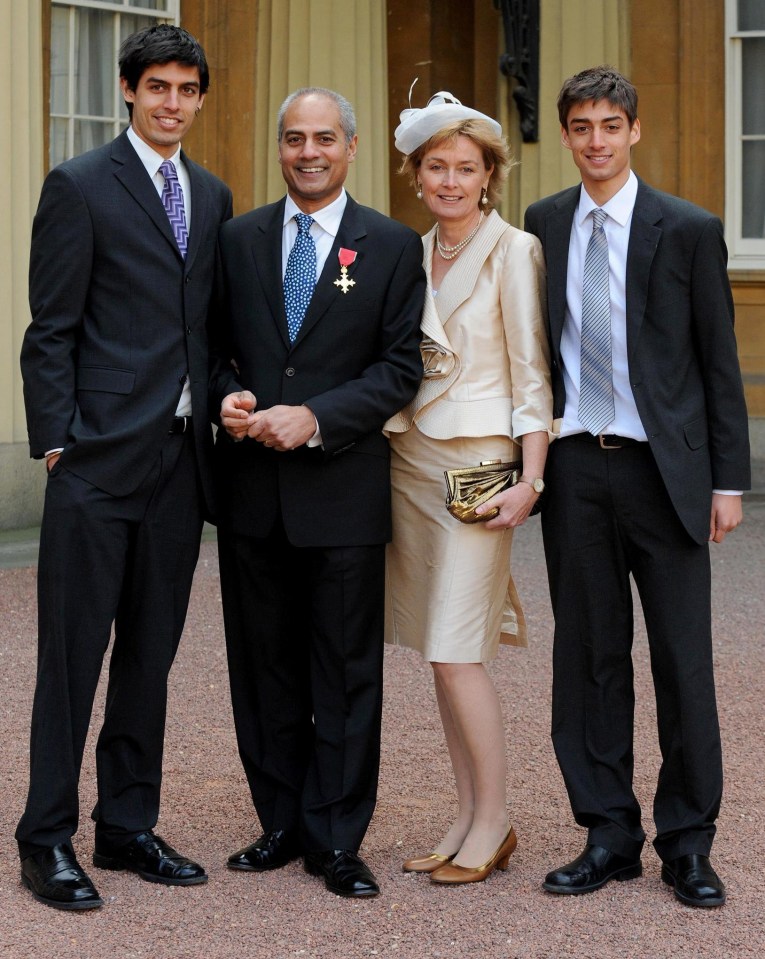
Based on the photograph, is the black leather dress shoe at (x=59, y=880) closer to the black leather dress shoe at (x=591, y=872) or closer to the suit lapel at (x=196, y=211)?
the black leather dress shoe at (x=591, y=872)

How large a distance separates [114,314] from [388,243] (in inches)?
27.9

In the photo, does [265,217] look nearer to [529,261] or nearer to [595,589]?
[529,261]

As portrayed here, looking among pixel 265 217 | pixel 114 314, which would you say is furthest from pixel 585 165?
pixel 114 314

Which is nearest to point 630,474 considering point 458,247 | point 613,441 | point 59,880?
point 613,441

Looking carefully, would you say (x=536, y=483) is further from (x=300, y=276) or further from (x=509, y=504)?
(x=300, y=276)

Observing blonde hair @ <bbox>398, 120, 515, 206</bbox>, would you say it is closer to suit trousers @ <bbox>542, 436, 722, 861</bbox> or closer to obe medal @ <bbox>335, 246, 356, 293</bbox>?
obe medal @ <bbox>335, 246, 356, 293</bbox>

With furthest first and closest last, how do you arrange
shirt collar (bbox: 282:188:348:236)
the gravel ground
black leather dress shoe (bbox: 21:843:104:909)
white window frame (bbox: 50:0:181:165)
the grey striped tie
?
white window frame (bbox: 50:0:181:165)
shirt collar (bbox: 282:188:348:236)
the grey striped tie
black leather dress shoe (bbox: 21:843:104:909)
the gravel ground

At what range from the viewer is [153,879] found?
3.79 m

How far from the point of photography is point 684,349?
3.71 metres

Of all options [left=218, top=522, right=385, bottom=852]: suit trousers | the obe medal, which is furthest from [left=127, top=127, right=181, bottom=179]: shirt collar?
[left=218, top=522, right=385, bottom=852]: suit trousers

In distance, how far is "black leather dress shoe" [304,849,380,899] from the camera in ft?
12.2

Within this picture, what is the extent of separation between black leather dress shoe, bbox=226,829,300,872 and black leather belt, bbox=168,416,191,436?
1.08 m

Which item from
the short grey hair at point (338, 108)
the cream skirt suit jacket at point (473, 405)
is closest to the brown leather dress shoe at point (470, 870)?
the cream skirt suit jacket at point (473, 405)

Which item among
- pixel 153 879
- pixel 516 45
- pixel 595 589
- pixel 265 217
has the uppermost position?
pixel 516 45
